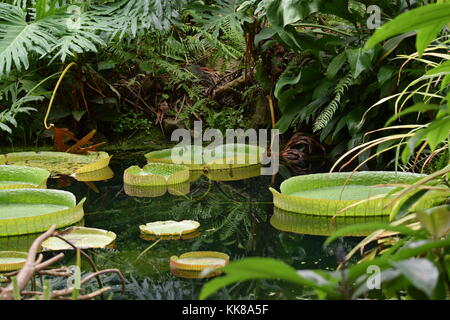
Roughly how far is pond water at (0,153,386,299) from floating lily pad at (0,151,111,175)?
0.70 ft

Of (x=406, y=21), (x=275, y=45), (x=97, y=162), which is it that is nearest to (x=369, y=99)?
(x=275, y=45)

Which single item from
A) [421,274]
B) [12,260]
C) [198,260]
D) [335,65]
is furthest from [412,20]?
[335,65]

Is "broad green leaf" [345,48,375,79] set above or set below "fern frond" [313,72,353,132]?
above

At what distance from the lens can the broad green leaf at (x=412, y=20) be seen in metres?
0.94

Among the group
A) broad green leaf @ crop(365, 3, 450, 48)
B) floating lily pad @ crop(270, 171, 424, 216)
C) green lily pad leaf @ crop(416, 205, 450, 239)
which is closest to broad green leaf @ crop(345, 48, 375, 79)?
floating lily pad @ crop(270, 171, 424, 216)

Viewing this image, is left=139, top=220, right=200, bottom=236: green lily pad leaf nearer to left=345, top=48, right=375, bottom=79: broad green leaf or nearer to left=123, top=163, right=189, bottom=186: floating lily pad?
left=123, top=163, right=189, bottom=186: floating lily pad

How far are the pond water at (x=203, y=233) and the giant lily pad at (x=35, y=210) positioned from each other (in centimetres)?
5

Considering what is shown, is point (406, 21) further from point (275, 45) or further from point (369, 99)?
point (275, 45)

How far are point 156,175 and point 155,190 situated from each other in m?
0.07

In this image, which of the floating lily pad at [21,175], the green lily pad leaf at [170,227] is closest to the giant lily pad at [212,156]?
the floating lily pad at [21,175]

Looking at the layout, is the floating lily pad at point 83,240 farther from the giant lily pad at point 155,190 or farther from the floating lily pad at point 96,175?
the floating lily pad at point 96,175

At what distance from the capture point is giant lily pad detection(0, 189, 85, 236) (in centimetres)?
238
